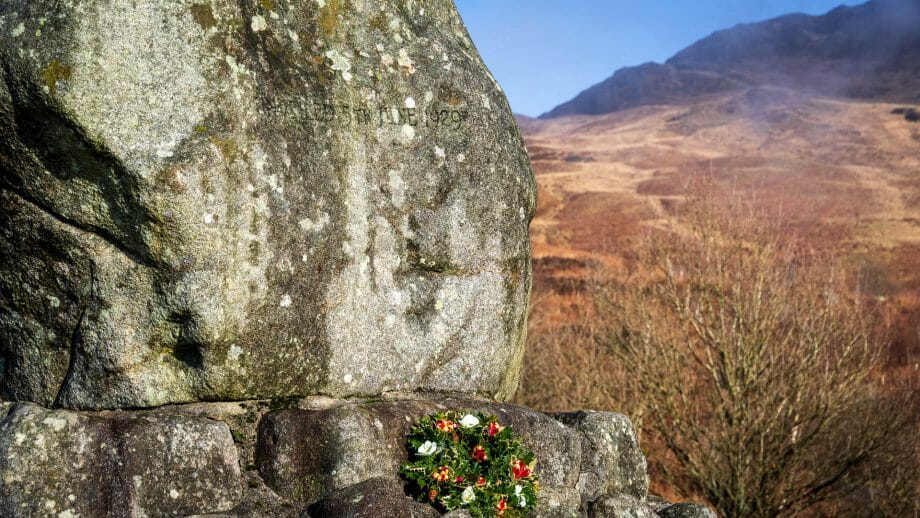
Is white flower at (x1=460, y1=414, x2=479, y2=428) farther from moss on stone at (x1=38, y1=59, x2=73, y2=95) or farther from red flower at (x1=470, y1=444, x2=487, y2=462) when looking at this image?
moss on stone at (x1=38, y1=59, x2=73, y2=95)

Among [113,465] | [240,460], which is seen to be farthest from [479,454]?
[113,465]

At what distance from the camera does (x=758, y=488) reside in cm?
1858

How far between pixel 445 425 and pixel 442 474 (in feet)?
1.31

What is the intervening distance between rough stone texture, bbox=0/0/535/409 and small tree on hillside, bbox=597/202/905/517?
14138 millimetres

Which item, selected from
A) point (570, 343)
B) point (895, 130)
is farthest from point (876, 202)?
point (570, 343)

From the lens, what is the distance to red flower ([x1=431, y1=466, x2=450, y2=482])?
5.44 metres

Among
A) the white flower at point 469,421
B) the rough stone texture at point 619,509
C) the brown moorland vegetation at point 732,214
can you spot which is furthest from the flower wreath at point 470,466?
the brown moorland vegetation at point 732,214

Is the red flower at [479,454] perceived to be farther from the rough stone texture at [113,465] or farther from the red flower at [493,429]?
the rough stone texture at [113,465]

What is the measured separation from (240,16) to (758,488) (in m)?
16.4

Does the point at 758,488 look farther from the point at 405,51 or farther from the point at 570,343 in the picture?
the point at 405,51

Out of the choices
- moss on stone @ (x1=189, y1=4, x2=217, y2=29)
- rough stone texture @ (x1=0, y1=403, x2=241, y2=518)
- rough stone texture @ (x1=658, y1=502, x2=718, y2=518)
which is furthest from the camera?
rough stone texture @ (x1=658, y1=502, x2=718, y2=518)

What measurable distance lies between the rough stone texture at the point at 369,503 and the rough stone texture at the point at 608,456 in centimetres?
199

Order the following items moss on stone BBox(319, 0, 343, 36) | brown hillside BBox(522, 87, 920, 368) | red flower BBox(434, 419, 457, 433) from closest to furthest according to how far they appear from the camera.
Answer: red flower BBox(434, 419, 457, 433) < moss on stone BBox(319, 0, 343, 36) < brown hillside BBox(522, 87, 920, 368)

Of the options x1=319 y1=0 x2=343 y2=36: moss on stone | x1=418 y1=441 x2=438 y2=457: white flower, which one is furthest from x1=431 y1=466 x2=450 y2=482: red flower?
x1=319 y1=0 x2=343 y2=36: moss on stone
